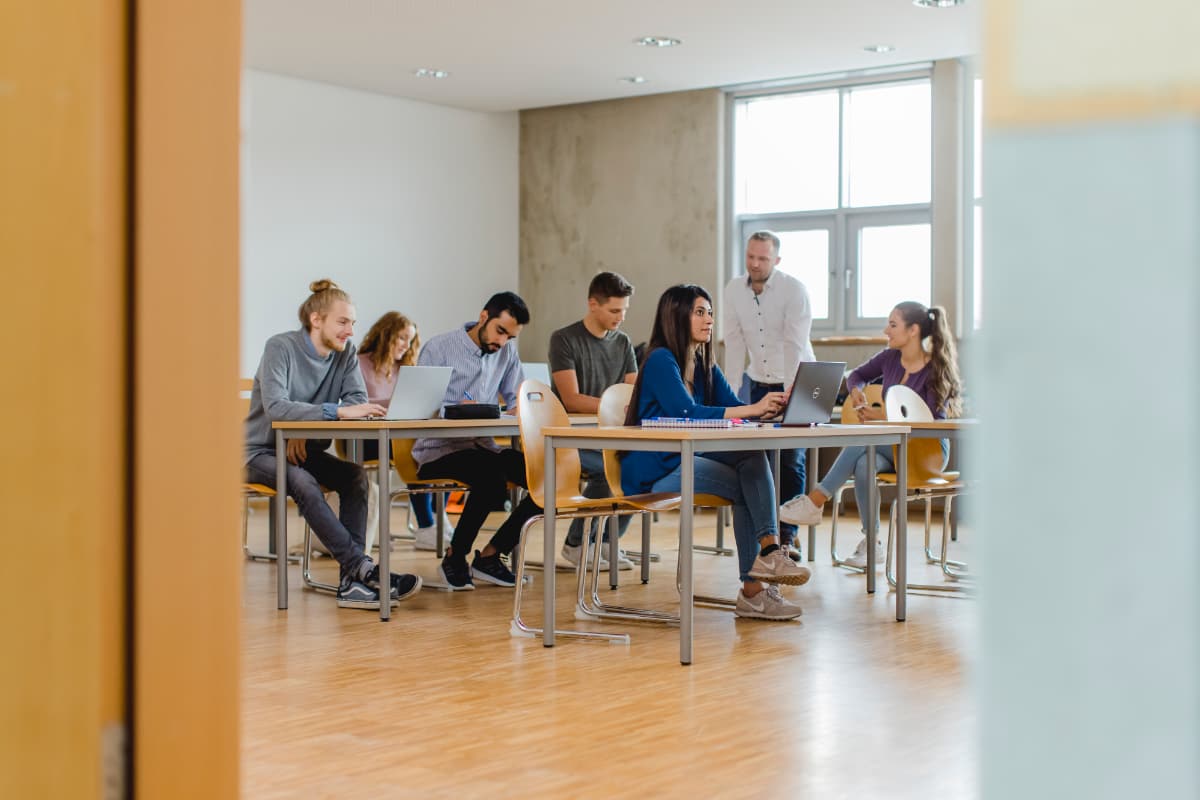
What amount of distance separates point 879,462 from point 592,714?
104 inches

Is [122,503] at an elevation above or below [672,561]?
above

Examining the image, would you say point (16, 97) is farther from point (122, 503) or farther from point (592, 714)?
point (592, 714)

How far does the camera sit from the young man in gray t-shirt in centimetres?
536

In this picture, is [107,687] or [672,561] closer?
[107,687]

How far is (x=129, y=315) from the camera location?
1403mm

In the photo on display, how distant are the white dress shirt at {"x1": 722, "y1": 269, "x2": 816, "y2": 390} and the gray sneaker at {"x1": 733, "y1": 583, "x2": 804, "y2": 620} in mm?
2078

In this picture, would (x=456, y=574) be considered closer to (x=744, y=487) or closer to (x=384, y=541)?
(x=384, y=541)

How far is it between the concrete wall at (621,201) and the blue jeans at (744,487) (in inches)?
211

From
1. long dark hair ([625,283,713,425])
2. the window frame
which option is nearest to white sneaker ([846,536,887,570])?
long dark hair ([625,283,713,425])

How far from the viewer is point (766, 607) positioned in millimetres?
4184

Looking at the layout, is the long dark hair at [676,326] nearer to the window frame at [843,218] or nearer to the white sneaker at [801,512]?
the white sneaker at [801,512]

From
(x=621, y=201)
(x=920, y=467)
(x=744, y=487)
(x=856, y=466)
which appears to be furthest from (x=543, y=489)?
(x=621, y=201)

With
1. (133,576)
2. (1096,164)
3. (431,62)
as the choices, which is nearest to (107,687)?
(133,576)

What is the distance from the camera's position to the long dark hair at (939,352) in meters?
5.19
